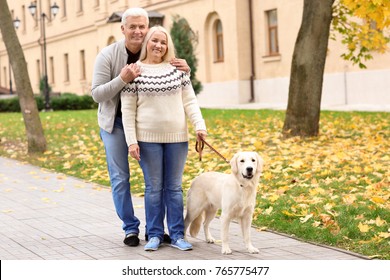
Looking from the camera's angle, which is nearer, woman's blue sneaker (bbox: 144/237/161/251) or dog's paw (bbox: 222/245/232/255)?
dog's paw (bbox: 222/245/232/255)

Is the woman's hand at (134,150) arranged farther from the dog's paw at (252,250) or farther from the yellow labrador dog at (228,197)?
the dog's paw at (252,250)

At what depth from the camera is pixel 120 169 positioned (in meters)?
7.73

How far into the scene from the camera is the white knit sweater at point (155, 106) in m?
7.30

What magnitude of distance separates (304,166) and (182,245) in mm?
5142

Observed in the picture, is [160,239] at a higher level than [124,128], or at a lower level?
lower

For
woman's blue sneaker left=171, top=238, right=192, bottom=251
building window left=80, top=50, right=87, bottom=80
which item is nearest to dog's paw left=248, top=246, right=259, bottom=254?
woman's blue sneaker left=171, top=238, right=192, bottom=251

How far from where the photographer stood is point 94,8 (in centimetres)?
5088

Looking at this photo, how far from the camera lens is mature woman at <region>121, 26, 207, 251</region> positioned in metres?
7.30

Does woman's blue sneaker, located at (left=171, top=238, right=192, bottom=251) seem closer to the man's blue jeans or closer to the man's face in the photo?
the man's blue jeans

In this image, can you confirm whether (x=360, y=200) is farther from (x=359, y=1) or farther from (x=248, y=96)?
(x=248, y=96)

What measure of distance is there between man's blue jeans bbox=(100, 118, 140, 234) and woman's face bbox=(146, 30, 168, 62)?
705mm

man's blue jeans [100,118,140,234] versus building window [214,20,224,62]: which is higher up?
building window [214,20,224,62]

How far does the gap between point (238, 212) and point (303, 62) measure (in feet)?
32.4
